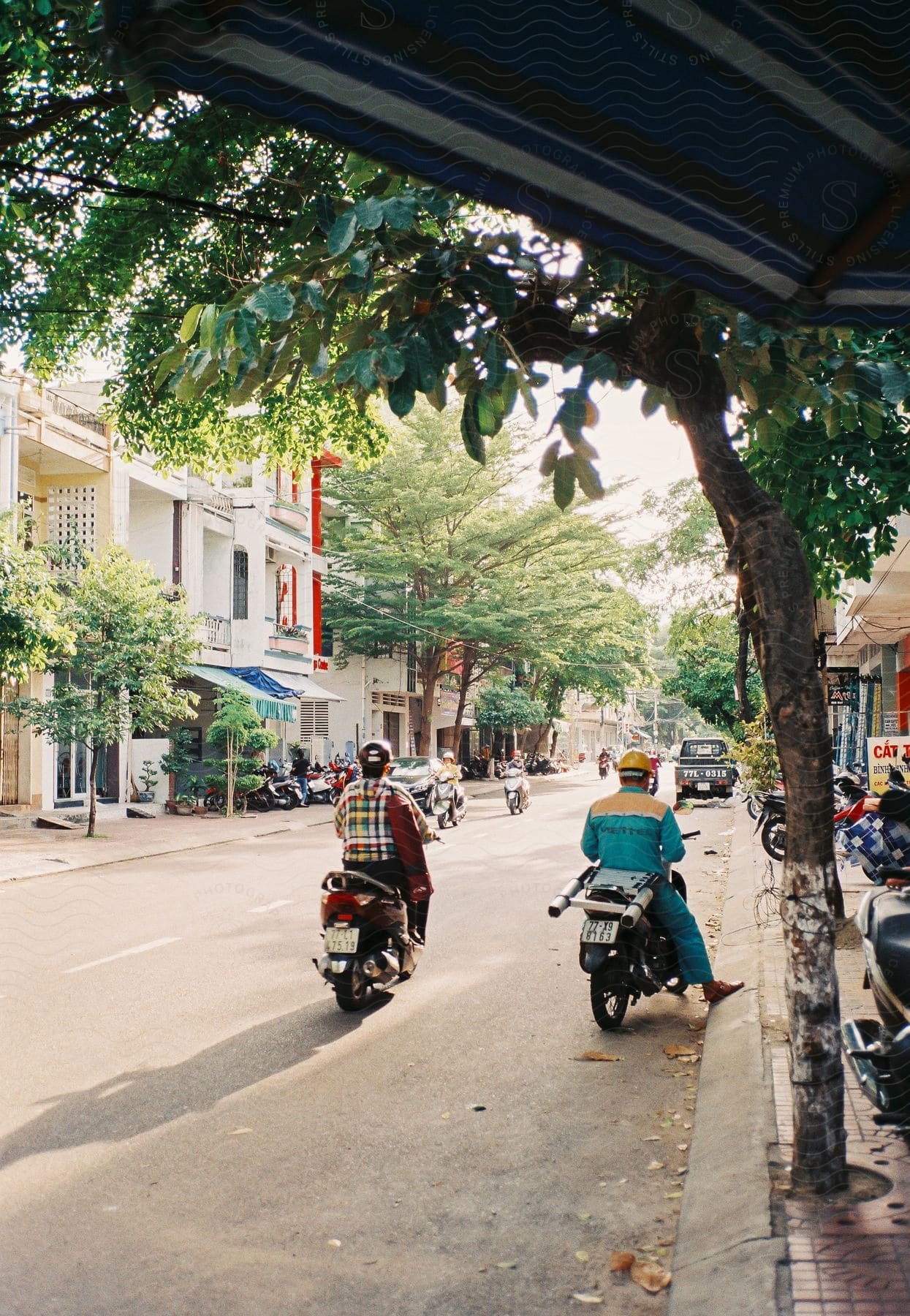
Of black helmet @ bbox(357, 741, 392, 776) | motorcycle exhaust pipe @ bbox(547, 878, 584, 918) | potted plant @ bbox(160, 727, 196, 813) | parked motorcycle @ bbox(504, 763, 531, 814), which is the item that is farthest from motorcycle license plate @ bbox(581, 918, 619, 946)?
potted plant @ bbox(160, 727, 196, 813)

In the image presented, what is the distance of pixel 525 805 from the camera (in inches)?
1041

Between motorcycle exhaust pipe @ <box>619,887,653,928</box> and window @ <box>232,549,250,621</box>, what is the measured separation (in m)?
26.1

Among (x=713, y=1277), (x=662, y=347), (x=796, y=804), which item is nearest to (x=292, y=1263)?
(x=713, y=1277)

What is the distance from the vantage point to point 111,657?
18984 mm

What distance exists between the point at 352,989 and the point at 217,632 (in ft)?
79.0

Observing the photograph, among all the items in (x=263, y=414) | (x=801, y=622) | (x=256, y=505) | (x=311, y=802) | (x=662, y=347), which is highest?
(x=256, y=505)

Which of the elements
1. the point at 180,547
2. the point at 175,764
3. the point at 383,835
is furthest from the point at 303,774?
the point at 383,835

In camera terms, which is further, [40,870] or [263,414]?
[40,870]

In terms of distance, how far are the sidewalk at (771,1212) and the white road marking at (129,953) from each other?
4.59 metres

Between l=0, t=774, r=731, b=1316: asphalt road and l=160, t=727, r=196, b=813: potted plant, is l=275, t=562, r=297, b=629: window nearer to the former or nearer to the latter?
l=160, t=727, r=196, b=813: potted plant

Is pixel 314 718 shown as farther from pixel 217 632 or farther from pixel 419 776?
pixel 419 776

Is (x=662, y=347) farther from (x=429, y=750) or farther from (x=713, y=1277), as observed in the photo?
(x=429, y=750)

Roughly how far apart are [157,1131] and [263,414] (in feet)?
28.4

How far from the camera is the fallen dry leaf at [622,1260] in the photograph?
12.0 feet
